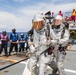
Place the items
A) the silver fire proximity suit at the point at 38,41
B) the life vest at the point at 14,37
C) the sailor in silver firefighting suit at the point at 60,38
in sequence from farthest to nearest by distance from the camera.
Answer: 1. the life vest at the point at 14,37
2. the sailor in silver firefighting suit at the point at 60,38
3. the silver fire proximity suit at the point at 38,41

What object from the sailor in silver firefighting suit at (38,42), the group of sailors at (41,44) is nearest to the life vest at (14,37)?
the group of sailors at (41,44)

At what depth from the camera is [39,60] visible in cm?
534

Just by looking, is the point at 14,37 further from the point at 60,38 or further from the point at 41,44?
the point at 41,44

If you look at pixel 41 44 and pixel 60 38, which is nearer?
pixel 41 44

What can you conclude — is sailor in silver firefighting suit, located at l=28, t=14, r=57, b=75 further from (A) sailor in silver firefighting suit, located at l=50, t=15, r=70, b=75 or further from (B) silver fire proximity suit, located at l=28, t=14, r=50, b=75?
(A) sailor in silver firefighting suit, located at l=50, t=15, r=70, b=75

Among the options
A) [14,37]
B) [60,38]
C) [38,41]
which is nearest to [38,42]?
[38,41]

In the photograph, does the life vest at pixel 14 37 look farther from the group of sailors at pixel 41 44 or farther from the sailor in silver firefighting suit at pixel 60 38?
the group of sailors at pixel 41 44

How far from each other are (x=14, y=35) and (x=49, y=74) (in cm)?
536

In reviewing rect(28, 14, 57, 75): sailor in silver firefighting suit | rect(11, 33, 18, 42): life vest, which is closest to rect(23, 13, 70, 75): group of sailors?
rect(28, 14, 57, 75): sailor in silver firefighting suit

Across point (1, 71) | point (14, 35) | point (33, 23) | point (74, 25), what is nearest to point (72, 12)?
point (74, 25)

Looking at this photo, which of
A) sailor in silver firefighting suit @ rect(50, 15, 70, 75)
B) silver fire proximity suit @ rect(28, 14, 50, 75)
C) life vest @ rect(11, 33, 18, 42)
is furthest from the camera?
life vest @ rect(11, 33, 18, 42)

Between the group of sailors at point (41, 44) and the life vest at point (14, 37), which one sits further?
the life vest at point (14, 37)

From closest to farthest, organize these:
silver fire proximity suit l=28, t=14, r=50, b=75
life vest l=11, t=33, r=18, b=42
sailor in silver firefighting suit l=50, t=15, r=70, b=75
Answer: silver fire proximity suit l=28, t=14, r=50, b=75, sailor in silver firefighting suit l=50, t=15, r=70, b=75, life vest l=11, t=33, r=18, b=42

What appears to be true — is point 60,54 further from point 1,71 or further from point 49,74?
point 1,71
